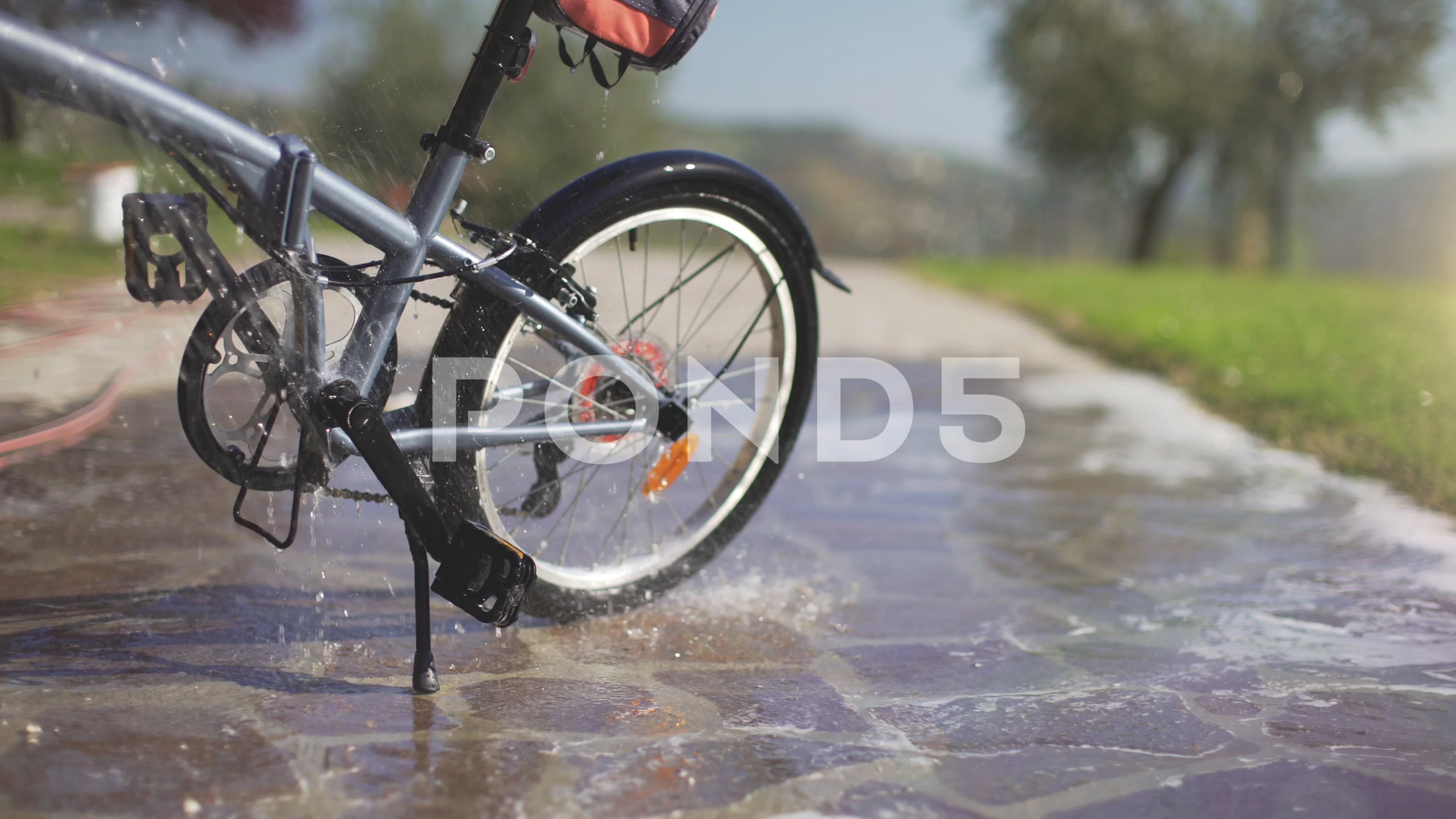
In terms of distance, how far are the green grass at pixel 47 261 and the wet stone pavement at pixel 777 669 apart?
24.0 inches

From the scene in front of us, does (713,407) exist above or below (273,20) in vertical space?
below

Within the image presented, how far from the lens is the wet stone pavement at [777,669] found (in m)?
1.96

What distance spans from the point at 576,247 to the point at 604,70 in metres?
0.36

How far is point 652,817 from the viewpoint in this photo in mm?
1841

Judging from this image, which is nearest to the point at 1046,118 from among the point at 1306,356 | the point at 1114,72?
the point at 1114,72

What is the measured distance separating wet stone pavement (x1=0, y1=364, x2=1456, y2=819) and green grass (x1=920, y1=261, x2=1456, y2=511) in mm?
916

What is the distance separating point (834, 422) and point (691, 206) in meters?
2.77

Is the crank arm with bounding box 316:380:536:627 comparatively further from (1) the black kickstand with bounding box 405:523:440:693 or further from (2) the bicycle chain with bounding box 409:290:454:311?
(2) the bicycle chain with bounding box 409:290:454:311

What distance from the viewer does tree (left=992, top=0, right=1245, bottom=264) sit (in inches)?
989

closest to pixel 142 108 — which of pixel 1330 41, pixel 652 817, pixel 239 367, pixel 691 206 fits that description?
pixel 239 367

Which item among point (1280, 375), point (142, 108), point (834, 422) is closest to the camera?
point (142, 108)

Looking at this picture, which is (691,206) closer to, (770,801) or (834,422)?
(770,801)

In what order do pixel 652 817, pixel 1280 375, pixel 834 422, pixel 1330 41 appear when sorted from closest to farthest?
1. pixel 652 817
2. pixel 834 422
3. pixel 1280 375
4. pixel 1330 41

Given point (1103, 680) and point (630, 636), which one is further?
point (630, 636)
